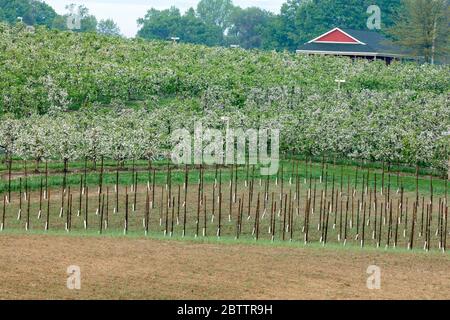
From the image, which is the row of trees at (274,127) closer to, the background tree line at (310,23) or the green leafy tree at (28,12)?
the background tree line at (310,23)

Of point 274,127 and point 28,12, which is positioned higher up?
point 28,12

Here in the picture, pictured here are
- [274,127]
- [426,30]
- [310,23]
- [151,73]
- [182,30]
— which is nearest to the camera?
[274,127]

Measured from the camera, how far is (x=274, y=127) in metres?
66.9

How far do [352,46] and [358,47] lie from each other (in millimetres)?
704

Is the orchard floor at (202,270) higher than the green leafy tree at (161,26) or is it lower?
lower

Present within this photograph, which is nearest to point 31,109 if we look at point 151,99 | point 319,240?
Result: point 151,99

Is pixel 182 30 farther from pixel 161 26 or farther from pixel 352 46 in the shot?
pixel 352 46

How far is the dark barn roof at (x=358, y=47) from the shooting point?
13025cm

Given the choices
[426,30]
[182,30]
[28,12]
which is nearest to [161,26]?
[182,30]

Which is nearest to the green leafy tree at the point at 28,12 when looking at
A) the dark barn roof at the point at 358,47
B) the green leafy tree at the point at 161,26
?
the green leafy tree at the point at 161,26

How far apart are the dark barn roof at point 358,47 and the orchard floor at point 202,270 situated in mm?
92391

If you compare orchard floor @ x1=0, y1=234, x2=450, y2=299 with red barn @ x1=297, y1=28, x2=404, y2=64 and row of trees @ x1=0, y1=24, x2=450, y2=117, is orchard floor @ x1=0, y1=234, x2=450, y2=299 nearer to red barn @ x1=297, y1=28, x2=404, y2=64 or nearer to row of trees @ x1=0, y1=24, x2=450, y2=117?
row of trees @ x1=0, y1=24, x2=450, y2=117

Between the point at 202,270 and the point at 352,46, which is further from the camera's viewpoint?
the point at 352,46
